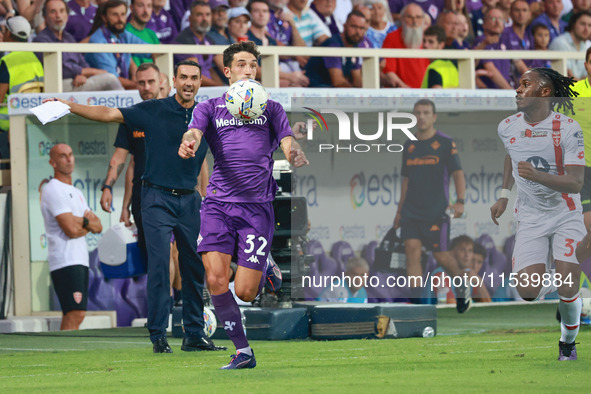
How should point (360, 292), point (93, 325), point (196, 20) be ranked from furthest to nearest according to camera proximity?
point (196, 20) < point (93, 325) < point (360, 292)

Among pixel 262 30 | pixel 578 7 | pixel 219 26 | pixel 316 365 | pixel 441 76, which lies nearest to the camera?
pixel 316 365

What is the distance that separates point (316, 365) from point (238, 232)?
3.65 feet

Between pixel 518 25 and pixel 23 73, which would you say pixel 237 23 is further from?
pixel 518 25

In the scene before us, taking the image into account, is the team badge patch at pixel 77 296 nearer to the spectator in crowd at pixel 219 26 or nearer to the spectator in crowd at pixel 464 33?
the spectator in crowd at pixel 219 26

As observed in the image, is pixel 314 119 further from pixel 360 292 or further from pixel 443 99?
pixel 443 99

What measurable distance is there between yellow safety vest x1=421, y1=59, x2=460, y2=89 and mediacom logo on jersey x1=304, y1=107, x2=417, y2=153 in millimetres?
2955

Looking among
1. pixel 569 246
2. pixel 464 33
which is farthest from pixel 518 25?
pixel 569 246

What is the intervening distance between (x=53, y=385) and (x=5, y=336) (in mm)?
5119

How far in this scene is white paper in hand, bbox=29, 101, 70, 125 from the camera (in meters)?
8.37

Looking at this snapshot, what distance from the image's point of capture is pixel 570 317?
7988 mm

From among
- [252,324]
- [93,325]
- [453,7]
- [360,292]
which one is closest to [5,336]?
[93,325]

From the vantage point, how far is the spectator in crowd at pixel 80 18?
13789mm

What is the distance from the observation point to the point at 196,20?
46.9 feet

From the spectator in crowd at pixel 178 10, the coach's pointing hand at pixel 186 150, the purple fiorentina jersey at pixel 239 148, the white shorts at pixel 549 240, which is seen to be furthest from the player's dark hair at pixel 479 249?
the coach's pointing hand at pixel 186 150
